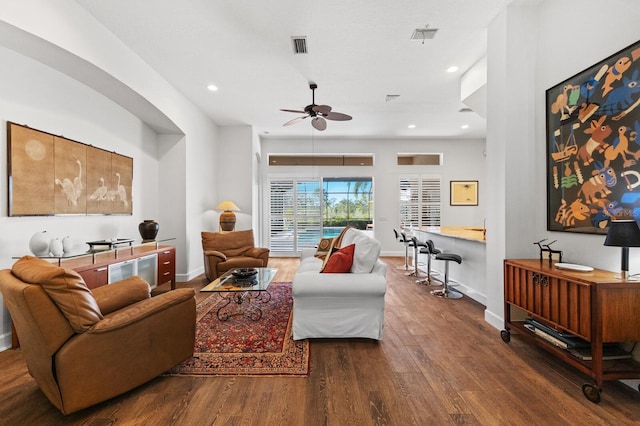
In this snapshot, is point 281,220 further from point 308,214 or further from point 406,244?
point 406,244

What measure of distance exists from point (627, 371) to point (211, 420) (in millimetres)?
2791

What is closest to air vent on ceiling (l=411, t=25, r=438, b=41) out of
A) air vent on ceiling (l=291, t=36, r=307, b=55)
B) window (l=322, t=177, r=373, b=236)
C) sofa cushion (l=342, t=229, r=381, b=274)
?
air vent on ceiling (l=291, t=36, r=307, b=55)

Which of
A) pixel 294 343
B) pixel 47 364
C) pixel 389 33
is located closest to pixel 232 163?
pixel 389 33

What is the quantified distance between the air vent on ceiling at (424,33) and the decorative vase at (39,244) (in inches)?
180

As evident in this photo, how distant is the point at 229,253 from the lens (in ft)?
17.4

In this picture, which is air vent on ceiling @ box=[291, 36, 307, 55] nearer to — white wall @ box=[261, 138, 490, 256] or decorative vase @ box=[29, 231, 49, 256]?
decorative vase @ box=[29, 231, 49, 256]

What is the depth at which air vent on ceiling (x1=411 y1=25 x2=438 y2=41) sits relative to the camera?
10.8ft

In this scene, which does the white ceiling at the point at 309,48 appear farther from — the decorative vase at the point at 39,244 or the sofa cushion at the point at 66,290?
the sofa cushion at the point at 66,290

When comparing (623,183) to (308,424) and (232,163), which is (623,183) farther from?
(232,163)

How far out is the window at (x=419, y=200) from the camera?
27.2 ft

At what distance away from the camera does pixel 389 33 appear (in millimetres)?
3367

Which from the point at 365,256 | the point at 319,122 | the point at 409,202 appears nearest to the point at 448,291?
the point at 365,256

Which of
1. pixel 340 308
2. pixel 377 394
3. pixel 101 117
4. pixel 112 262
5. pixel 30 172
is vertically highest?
pixel 101 117

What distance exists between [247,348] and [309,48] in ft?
11.7
